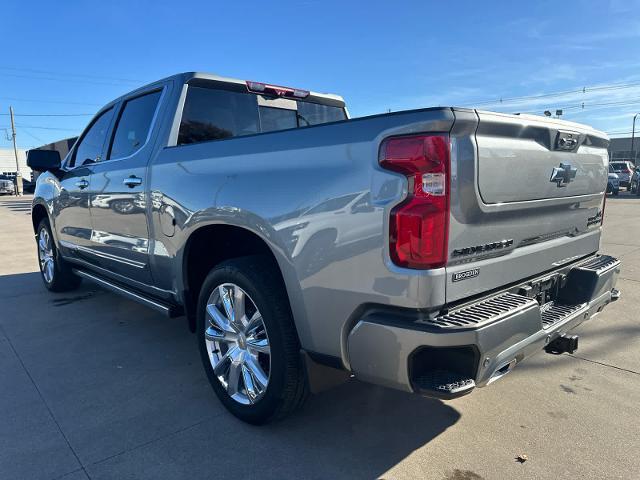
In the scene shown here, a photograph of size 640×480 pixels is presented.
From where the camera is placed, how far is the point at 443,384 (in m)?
1.93

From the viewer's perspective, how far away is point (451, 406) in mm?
2955

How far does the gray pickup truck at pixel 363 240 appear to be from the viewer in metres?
1.91

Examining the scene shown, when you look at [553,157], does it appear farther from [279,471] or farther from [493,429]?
[279,471]

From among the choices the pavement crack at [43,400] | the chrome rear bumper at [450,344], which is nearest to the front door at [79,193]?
the pavement crack at [43,400]

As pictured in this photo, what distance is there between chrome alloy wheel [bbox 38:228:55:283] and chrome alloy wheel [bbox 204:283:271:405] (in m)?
3.74

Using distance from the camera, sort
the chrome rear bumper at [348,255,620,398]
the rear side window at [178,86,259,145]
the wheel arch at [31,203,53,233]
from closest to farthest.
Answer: the chrome rear bumper at [348,255,620,398] → the rear side window at [178,86,259,145] → the wheel arch at [31,203,53,233]

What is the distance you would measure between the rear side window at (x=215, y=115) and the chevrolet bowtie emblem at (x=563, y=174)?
227 centimetres

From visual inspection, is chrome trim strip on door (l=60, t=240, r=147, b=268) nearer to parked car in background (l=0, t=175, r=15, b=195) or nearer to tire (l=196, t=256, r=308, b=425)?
tire (l=196, t=256, r=308, b=425)

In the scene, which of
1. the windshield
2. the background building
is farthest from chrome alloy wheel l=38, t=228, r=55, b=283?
the background building

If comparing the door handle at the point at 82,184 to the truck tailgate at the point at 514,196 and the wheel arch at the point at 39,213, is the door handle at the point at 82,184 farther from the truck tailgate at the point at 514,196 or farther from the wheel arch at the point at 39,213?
the truck tailgate at the point at 514,196

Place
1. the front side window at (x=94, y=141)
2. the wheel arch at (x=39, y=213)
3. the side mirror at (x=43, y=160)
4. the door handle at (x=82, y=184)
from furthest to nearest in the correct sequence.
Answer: the wheel arch at (x=39, y=213) < the side mirror at (x=43, y=160) < the front side window at (x=94, y=141) < the door handle at (x=82, y=184)

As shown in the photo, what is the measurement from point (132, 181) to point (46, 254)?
128 inches

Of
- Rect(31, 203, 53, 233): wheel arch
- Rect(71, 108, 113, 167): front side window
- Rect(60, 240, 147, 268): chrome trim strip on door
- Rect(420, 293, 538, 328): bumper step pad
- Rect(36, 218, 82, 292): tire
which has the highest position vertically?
Rect(71, 108, 113, 167): front side window

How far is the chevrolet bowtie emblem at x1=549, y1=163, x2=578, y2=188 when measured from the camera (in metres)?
2.48
